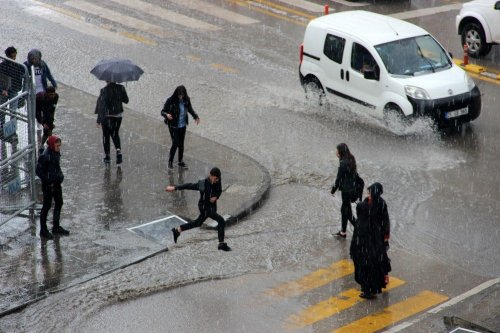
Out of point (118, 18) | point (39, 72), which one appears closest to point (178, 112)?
point (39, 72)

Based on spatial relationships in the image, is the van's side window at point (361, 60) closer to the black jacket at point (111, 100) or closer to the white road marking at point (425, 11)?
the black jacket at point (111, 100)

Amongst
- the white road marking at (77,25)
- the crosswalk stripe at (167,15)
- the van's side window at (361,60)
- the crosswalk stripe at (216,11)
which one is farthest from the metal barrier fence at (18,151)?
the crosswalk stripe at (216,11)

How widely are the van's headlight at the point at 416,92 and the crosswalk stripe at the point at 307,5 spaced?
796 centimetres

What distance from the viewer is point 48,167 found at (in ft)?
42.9

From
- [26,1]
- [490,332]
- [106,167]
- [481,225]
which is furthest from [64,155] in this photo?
[26,1]

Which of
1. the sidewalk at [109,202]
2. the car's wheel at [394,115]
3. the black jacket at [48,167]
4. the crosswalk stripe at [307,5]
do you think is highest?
the black jacket at [48,167]

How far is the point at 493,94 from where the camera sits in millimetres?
19938

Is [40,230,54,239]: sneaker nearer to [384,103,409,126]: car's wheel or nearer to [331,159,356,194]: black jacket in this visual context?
[331,159,356,194]: black jacket

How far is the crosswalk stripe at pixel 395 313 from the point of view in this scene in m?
11.5

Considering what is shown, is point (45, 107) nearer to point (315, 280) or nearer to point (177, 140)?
point (177, 140)

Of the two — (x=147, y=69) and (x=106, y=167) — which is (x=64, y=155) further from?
(x=147, y=69)

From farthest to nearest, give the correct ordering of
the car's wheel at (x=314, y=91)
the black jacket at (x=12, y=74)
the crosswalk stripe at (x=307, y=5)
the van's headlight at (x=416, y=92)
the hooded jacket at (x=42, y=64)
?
the crosswalk stripe at (x=307, y=5), the car's wheel at (x=314, y=91), the van's headlight at (x=416, y=92), the hooded jacket at (x=42, y=64), the black jacket at (x=12, y=74)

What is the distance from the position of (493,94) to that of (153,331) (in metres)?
11.0

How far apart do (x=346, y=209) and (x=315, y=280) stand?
1.44 meters
